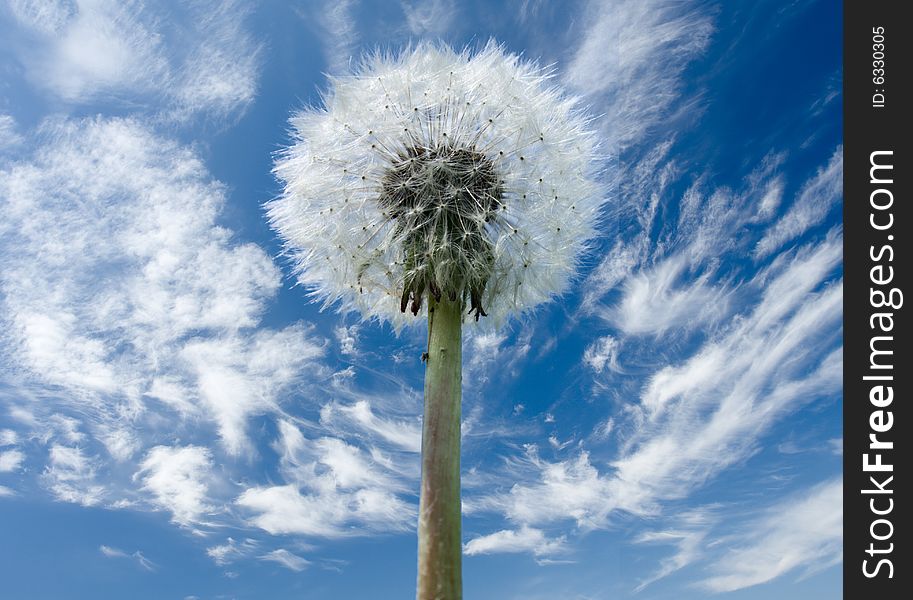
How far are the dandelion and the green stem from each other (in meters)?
0.04

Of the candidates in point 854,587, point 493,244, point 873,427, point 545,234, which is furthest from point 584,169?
point 854,587

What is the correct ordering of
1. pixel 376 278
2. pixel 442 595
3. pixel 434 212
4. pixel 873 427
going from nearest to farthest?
pixel 442 595, pixel 873 427, pixel 434 212, pixel 376 278

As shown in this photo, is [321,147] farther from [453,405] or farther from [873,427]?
[873,427]

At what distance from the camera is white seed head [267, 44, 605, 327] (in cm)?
867

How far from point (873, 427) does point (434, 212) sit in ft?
17.8

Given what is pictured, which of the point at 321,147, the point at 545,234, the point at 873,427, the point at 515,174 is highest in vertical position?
the point at 321,147

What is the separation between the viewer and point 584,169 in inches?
383

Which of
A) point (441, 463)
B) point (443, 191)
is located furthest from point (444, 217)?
point (441, 463)

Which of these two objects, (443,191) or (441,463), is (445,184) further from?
(441,463)

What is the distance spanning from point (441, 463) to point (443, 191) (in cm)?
333

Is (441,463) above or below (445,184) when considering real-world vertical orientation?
below

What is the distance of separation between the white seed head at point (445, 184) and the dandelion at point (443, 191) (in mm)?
16

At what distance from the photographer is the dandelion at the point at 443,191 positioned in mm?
8633

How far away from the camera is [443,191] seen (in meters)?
8.66
